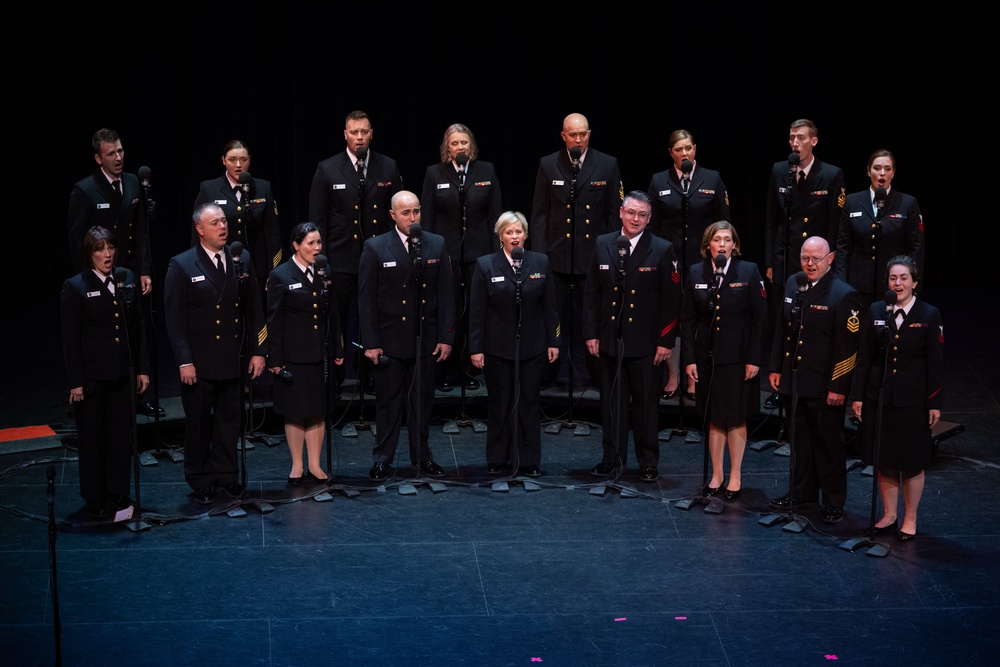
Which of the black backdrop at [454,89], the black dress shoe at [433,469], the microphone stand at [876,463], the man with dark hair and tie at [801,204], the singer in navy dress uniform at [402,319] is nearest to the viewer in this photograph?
the microphone stand at [876,463]

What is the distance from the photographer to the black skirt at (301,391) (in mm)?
7262

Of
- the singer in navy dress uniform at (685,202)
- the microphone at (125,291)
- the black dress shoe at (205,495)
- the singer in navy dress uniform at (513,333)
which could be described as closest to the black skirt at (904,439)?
the singer in navy dress uniform at (513,333)

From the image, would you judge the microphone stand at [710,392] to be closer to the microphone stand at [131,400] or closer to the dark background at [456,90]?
the microphone stand at [131,400]

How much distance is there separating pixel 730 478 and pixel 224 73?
218 inches

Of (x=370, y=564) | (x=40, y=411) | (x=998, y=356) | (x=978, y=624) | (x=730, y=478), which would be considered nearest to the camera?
(x=978, y=624)

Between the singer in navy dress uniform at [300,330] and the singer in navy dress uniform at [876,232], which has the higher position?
the singer in navy dress uniform at [876,232]

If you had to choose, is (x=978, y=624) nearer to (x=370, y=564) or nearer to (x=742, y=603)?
(x=742, y=603)

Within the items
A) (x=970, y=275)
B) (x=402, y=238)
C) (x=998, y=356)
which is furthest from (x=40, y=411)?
(x=970, y=275)

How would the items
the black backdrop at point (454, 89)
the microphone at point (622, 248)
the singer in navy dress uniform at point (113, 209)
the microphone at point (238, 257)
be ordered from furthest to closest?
the black backdrop at point (454, 89)
the singer in navy dress uniform at point (113, 209)
the microphone at point (622, 248)
the microphone at point (238, 257)

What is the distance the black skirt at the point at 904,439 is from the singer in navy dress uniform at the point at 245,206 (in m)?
3.66

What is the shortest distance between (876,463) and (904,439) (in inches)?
7.1

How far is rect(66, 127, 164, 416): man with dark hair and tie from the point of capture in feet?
25.6

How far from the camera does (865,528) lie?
22.6 ft

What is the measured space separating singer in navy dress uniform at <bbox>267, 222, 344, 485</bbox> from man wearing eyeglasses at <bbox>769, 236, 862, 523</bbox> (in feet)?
7.96
